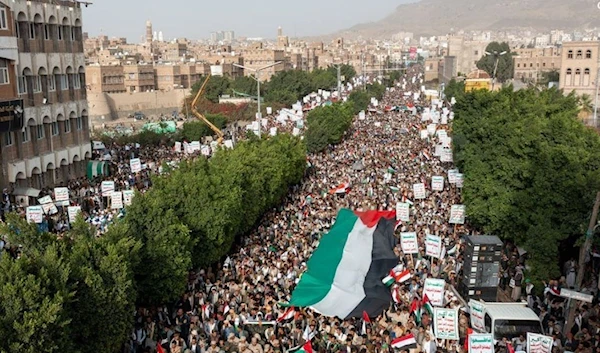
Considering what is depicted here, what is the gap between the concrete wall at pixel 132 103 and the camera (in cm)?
9081

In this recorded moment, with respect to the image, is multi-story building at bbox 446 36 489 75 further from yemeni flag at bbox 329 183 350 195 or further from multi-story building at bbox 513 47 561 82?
yemeni flag at bbox 329 183 350 195

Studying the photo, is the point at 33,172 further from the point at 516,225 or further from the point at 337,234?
the point at 516,225

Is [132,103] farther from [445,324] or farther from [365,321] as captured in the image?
[445,324]

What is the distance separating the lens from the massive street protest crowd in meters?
15.0

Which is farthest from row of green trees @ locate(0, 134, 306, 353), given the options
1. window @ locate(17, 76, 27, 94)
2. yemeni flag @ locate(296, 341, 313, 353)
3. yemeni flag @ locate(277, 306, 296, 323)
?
window @ locate(17, 76, 27, 94)

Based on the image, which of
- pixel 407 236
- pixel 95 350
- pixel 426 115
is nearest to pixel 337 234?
pixel 407 236

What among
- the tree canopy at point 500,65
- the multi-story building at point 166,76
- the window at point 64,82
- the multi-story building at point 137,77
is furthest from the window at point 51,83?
the tree canopy at point 500,65

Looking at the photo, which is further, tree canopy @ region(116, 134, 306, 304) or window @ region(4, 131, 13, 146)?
window @ region(4, 131, 13, 146)

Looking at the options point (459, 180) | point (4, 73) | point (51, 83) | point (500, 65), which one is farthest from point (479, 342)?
point (500, 65)

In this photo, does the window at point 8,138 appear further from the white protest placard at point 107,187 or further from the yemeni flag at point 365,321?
the yemeni flag at point 365,321

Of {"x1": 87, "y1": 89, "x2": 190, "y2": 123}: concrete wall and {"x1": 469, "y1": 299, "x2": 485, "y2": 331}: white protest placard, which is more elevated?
{"x1": 469, "y1": 299, "x2": 485, "y2": 331}: white protest placard

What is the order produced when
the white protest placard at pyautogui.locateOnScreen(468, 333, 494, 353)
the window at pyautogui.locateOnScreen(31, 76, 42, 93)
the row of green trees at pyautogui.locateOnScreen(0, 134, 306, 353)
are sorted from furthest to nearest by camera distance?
the window at pyautogui.locateOnScreen(31, 76, 42, 93) < the white protest placard at pyautogui.locateOnScreen(468, 333, 494, 353) < the row of green trees at pyautogui.locateOnScreen(0, 134, 306, 353)

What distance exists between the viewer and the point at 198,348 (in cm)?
1445

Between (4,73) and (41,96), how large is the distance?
3.68m
